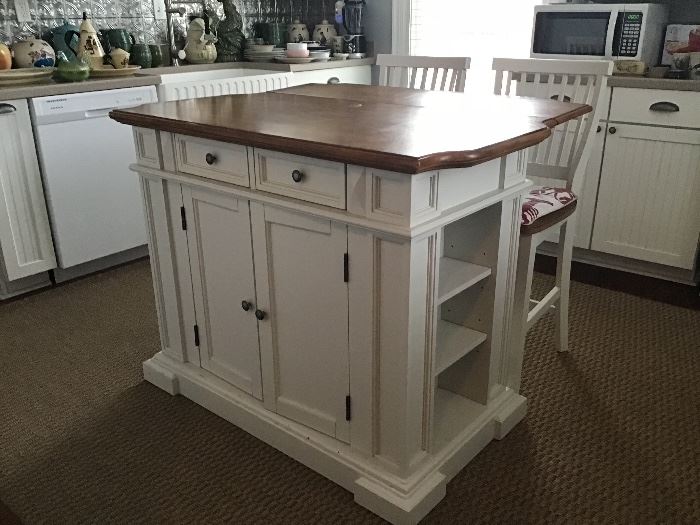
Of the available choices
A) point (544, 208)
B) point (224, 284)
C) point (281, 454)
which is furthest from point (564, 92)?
point (281, 454)

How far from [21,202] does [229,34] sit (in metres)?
1.68

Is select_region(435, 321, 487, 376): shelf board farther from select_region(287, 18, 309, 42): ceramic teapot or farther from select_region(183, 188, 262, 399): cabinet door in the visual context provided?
select_region(287, 18, 309, 42): ceramic teapot

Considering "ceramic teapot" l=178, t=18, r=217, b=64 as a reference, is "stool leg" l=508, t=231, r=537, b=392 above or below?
below

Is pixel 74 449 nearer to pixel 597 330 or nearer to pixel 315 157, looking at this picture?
pixel 315 157

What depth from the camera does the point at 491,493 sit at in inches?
65.9

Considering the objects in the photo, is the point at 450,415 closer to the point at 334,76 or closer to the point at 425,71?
the point at 425,71

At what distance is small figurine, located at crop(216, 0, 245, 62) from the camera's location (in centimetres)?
380

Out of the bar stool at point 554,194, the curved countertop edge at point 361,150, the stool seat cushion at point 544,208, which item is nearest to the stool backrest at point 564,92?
the bar stool at point 554,194

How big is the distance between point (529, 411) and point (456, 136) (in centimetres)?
99

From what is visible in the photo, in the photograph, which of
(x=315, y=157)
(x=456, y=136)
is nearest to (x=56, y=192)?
(x=315, y=157)

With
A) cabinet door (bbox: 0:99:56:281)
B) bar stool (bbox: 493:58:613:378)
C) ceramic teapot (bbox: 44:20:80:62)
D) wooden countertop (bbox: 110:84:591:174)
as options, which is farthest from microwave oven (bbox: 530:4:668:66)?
cabinet door (bbox: 0:99:56:281)

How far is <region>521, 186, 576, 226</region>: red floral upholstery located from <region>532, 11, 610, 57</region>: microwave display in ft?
3.83

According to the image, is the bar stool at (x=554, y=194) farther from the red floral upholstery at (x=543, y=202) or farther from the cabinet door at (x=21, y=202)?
the cabinet door at (x=21, y=202)

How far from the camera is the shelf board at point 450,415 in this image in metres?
1.72
